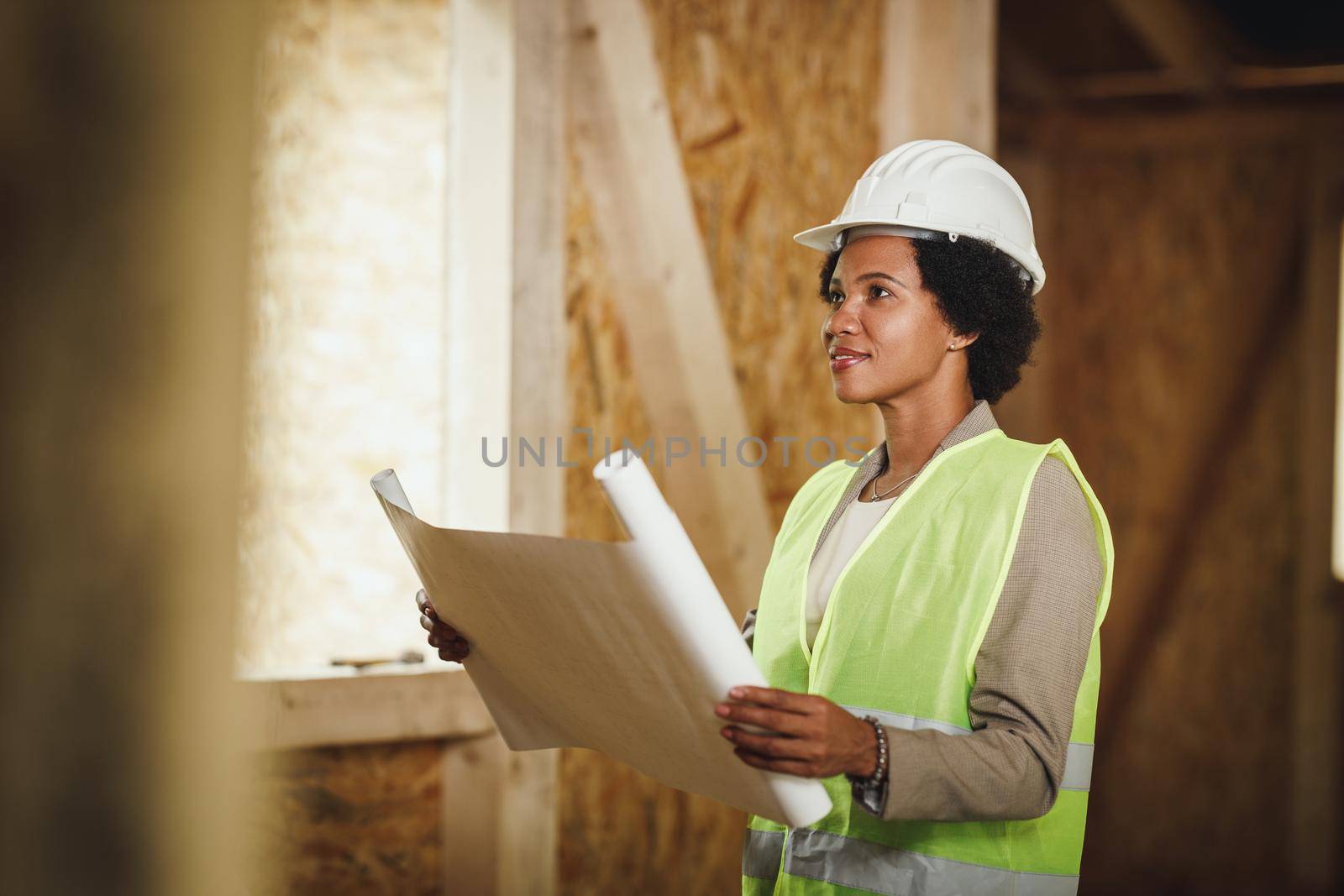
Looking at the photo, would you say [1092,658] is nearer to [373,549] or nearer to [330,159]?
[373,549]

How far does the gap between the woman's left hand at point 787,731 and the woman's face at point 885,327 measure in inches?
23.0

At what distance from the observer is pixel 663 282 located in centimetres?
273

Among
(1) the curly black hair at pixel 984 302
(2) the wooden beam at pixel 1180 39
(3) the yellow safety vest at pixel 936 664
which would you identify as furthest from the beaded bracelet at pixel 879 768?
(2) the wooden beam at pixel 1180 39

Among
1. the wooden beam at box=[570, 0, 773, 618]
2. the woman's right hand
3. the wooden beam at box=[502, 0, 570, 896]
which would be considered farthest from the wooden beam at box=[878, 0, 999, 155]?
the woman's right hand

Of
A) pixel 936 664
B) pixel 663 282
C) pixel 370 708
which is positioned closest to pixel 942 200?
pixel 936 664

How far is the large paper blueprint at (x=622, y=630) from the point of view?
0.88m

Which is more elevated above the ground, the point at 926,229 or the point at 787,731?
the point at 926,229

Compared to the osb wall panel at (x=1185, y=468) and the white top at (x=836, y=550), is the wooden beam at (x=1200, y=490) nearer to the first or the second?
the osb wall panel at (x=1185, y=468)

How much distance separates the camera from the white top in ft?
4.86

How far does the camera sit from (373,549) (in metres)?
2.43

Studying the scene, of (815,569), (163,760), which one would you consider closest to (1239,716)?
(815,569)

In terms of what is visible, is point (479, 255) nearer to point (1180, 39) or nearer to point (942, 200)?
point (942, 200)

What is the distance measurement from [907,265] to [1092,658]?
0.52m

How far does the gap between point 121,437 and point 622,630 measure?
55cm
